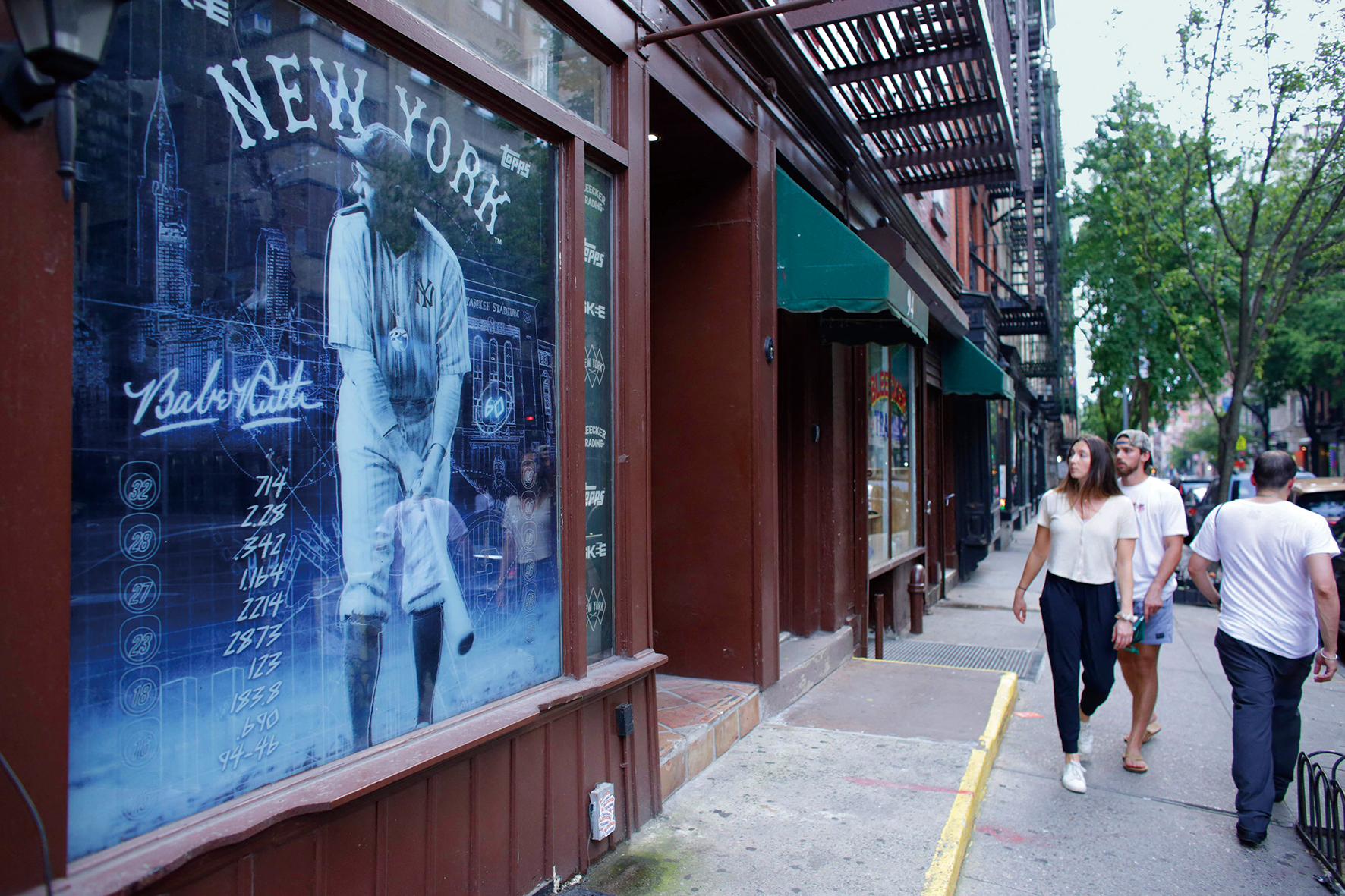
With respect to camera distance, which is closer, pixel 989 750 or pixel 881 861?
pixel 881 861

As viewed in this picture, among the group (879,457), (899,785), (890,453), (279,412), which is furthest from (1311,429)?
(279,412)

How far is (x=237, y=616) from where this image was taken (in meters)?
2.31

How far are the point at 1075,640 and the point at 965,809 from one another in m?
1.27

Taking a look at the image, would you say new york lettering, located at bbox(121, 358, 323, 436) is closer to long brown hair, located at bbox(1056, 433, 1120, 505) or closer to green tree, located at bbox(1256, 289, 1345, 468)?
long brown hair, located at bbox(1056, 433, 1120, 505)

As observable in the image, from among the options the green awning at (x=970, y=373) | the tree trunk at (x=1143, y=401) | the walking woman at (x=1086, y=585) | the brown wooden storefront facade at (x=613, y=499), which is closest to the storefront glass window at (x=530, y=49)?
the brown wooden storefront facade at (x=613, y=499)

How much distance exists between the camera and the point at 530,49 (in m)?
3.62

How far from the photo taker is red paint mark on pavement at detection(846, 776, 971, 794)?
4445 millimetres

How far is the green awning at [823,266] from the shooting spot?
5668 mm

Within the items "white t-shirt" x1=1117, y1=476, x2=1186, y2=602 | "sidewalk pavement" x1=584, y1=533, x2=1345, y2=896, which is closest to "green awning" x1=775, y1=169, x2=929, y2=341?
"white t-shirt" x1=1117, y1=476, x2=1186, y2=602

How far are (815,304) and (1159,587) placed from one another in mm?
2728

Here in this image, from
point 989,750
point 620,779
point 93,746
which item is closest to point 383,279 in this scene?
point 93,746

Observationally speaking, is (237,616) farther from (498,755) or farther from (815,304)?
(815,304)

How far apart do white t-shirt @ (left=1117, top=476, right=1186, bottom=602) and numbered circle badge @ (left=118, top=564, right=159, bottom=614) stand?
5.07m

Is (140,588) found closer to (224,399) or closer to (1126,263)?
(224,399)
